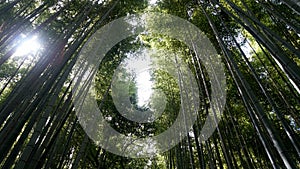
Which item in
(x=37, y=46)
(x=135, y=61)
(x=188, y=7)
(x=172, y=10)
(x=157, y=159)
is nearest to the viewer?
(x=37, y=46)

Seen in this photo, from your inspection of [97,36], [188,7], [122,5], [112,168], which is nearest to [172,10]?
[188,7]

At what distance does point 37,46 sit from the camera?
4711 mm

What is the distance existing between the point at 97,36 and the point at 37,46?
3.58 feet

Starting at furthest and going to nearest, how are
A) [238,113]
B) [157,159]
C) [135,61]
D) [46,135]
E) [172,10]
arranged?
[157,159] < [135,61] < [238,113] < [172,10] < [46,135]

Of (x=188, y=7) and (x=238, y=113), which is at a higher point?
(x=188, y=7)

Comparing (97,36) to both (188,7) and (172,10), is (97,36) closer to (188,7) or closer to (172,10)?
(172,10)

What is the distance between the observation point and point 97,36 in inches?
187

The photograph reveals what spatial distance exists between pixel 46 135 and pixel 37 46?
10.7ft

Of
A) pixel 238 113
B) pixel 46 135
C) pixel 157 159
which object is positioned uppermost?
pixel 157 159

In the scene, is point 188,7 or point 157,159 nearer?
point 188,7

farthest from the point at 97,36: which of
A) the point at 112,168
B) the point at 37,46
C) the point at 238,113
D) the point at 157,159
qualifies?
the point at 157,159

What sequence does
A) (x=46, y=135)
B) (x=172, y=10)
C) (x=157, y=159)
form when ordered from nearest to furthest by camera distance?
(x=46, y=135)
(x=172, y=10)
(x=157, y=159)

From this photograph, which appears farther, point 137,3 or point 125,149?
point 125,149

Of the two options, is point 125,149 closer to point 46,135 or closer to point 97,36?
point 97,36
